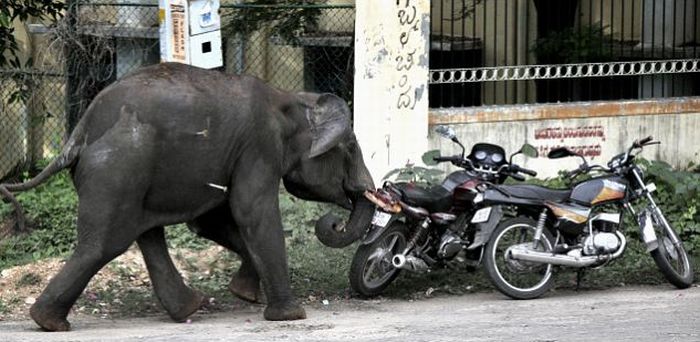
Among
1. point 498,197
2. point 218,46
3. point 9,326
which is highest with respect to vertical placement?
point 218,46

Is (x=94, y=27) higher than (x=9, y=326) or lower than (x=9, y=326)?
higher

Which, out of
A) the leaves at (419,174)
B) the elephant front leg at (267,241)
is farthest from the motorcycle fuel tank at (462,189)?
the elephant front leg at (267,241)

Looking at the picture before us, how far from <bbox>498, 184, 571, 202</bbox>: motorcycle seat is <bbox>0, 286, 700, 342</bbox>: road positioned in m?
0.71

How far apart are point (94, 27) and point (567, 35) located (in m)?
4.91

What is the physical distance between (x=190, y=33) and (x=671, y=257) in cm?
392

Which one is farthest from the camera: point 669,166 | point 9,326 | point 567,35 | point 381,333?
point 567,35

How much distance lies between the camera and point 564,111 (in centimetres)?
1404

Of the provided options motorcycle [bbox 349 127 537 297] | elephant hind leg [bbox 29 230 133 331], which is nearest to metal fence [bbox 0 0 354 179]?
motorcycle [bbox 349 127 537 297]

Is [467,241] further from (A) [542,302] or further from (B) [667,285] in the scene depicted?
(B) [667,285]

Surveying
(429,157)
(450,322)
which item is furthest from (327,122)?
(429,157)

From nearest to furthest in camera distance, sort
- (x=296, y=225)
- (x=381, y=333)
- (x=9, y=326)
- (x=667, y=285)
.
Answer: (x=381, y=333)
(x=9, y=326)
(x=667, y=285)
(x=296, y=225)

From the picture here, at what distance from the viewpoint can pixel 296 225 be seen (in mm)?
12625

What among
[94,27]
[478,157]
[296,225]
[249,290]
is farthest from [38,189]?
[478,157]

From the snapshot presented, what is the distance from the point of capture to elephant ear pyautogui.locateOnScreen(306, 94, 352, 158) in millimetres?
10406
